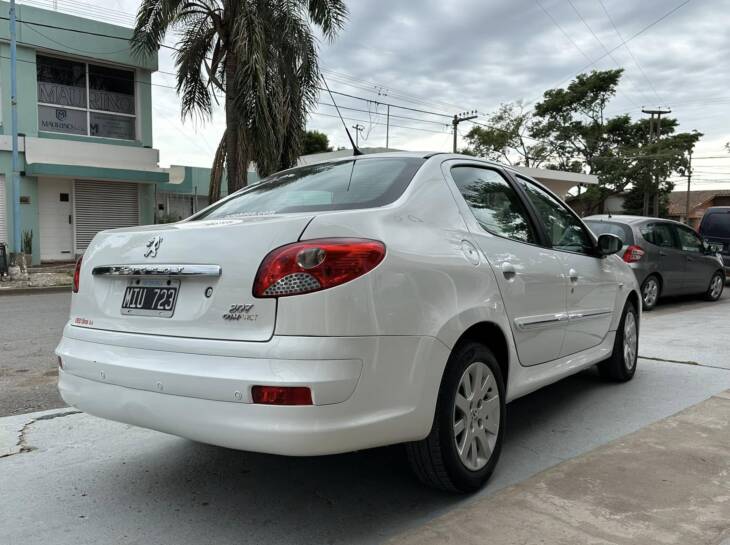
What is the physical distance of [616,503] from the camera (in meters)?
2.92

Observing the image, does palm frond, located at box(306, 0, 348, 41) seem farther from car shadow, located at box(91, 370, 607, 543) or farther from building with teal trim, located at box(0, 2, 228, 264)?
car shadow, located at box(91, 370, 607, 543)

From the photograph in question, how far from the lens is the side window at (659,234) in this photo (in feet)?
32.1

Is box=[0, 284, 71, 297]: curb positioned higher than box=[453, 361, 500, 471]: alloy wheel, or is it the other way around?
box=[453, 361, 500, 471]: alloy wheel

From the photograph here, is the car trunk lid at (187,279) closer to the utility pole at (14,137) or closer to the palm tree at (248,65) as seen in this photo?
the palm tree at (248,65)

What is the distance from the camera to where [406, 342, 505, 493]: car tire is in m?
2.83

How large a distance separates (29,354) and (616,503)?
19.0ft

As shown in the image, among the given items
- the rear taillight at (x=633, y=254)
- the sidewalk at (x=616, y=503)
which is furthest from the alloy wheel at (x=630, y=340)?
the rear taillight at (x=633, y=254)

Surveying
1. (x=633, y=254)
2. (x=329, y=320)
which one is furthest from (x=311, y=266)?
(x=633, y=254)

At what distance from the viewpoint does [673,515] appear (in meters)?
2.81

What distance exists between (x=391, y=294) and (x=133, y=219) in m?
18.8

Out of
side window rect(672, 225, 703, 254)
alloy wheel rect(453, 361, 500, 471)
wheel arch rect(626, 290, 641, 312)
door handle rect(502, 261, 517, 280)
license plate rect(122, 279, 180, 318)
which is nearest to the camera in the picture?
license plate rect(122, 279, 180, 318)

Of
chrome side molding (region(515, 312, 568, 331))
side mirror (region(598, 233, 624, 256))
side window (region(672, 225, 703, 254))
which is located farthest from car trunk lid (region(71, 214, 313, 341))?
side window (region(672, 225, 703, 254))

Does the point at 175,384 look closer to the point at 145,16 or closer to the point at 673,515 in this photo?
the point at 673,515

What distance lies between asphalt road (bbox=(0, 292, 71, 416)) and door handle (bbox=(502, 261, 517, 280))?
11.1 feet
